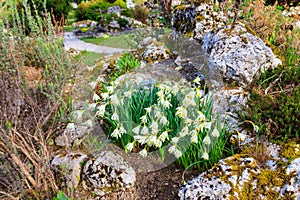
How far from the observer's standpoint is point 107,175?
2.84 m

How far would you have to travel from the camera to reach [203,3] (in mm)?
4895

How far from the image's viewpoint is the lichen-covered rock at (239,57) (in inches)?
151

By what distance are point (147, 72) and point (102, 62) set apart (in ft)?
4.99

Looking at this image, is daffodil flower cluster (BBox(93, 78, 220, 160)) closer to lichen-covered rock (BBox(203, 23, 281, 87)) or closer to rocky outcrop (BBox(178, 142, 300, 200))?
rocky outcrop (BBox(178, 142, 300, 200))

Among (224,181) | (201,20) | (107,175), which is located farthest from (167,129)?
(201,20)

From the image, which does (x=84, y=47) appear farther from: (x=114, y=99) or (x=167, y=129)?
(x=167, y=129)

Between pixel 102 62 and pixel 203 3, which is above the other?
pixel 203 3

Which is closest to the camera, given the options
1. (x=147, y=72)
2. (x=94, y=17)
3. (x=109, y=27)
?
(x=147, y=72)

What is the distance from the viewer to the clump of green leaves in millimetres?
2637

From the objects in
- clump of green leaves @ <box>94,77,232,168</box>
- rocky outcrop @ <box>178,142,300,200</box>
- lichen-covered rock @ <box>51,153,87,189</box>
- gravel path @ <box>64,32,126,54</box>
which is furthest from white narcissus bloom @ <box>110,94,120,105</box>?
gravel path @ <box>64,32,126,54</box>

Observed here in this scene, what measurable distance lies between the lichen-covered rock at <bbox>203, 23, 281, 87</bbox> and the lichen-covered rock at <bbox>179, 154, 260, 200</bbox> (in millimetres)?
1466

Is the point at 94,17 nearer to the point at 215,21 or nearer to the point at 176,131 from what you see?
the point at 215,21

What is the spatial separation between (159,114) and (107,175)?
740 mm

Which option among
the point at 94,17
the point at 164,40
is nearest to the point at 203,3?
the point at 164,40
